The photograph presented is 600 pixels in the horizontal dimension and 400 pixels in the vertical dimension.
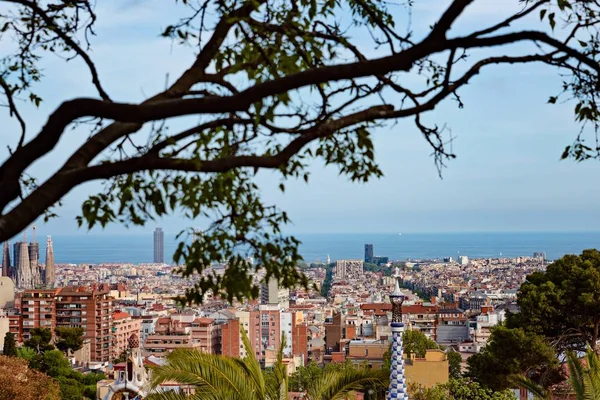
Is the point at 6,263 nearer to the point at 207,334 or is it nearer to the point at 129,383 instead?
the point at 207,334

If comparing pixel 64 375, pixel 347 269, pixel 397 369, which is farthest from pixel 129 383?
pixel 347 269

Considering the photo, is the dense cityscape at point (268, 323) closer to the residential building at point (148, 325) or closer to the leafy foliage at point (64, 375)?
the residential building at point (148, 325)

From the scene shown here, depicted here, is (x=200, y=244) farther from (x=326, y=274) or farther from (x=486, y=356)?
(x=326, y=274)

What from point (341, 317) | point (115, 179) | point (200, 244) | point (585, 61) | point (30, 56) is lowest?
point (341, 317)

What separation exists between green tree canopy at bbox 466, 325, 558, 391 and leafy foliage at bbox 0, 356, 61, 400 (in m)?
6.27

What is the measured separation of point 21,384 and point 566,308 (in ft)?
26.6

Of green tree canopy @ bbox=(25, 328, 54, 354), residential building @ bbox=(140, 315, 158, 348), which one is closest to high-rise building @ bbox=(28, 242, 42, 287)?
residential building @ bbox=(140, 315, 158, 348)

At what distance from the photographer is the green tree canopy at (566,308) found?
12.4m

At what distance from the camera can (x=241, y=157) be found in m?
2.63

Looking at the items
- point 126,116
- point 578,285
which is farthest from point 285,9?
point 578,285

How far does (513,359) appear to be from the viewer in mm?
12461

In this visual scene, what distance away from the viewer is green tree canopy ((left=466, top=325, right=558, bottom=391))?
12.2m

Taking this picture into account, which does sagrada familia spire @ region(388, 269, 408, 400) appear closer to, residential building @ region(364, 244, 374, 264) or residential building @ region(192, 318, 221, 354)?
residential building @ region(192, 318, 221, 354)

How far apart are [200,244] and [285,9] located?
1.05 m
